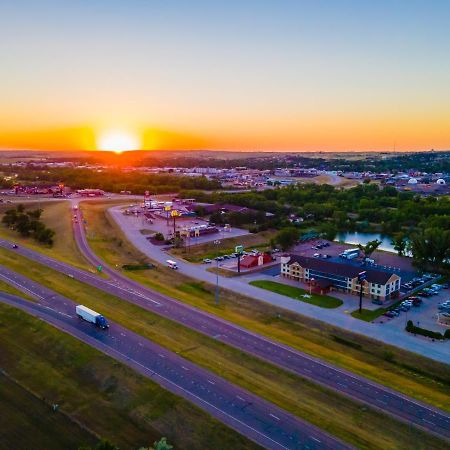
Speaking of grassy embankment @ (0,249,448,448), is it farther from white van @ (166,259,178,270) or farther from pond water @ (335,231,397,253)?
pond water @ (335,231,397,253)

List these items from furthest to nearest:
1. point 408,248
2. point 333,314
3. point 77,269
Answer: point 408,248 → point 77,269 → point 333,314

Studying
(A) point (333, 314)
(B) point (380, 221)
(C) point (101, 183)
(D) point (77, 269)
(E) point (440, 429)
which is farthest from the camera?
(C) point (101, 183)

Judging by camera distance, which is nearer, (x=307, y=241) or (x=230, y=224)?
(x=307, y=241)

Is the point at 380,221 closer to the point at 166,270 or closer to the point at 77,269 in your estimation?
A: the point at 166,270

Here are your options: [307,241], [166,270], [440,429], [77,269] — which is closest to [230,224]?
[307,241]

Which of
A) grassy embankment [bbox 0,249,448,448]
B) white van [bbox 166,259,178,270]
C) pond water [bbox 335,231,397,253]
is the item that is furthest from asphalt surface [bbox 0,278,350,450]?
pond water [bbox 335,231,397,253]

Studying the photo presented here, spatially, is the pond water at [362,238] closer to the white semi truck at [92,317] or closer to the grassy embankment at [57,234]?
the grassy embankment at [57,234]
